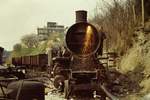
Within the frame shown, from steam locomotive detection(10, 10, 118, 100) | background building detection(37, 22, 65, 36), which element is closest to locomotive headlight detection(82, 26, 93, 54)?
steam locomotive detection(10, 10, 118, 100)

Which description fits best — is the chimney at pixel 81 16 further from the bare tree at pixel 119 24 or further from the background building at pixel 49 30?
the background building at pixel 49 30

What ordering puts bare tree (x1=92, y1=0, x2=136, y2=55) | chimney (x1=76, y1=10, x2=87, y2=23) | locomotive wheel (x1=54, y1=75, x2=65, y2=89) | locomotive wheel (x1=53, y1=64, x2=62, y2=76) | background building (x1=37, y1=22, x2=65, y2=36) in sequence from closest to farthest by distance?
locomotive wheel (x1=54, y1=75, x2=65, y2=89) < locomotive wheel (x1=53, y1=64, x2=62, y2=76) < chimney (x1=76, y1=10, x2=87, y2=23) < bare tree (x1=92, y1=0, x2=136, y2=55) < background building (x1=37, y1=22, x2=65, y2=36)

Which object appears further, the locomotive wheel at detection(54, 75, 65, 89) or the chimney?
the chimney

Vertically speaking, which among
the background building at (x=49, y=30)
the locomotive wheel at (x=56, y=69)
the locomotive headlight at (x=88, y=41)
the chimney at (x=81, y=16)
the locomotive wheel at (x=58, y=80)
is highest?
the background building at (x=49, y=30)

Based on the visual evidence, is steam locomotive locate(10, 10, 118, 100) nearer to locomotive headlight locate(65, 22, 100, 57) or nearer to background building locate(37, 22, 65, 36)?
locomotive headlight locate(65, 22, 100, 57)

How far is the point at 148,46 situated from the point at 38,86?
16431 millimetres

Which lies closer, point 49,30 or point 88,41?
point 88,41

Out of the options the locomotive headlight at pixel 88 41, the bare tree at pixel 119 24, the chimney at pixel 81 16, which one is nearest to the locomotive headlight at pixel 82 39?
the locomotive headlight at pixel 88 41

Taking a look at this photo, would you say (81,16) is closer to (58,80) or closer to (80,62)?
(80,62)

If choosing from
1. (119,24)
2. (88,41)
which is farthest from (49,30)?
(88,41)

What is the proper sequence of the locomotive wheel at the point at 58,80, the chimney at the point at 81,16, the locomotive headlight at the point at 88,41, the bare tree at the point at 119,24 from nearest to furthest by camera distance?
Answer: 1. the locomotive wheel at the point at 58,80
2. the locomotive headlight at the point at 88,41
3. the chimney at the point at 81,16
4. the bare tree at the point at 119,24

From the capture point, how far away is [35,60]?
38281 millimetres

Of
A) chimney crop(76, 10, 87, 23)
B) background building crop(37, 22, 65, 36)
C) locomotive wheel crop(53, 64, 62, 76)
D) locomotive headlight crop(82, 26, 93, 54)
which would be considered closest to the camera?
locomotive headlight crop(82, 26, 93, 54)

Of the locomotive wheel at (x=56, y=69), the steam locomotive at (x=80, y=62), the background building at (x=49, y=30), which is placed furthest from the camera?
the background building at (x=49, y=30)
